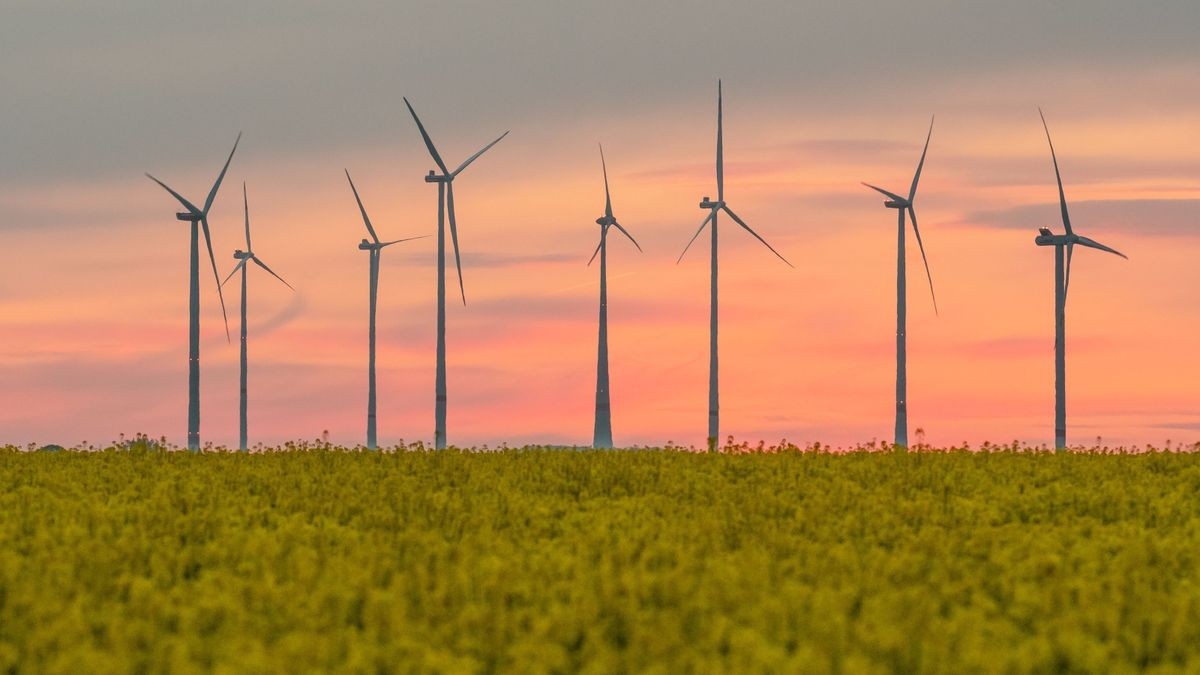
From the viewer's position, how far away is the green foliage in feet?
40.1

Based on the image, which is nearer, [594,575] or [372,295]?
[594,575]

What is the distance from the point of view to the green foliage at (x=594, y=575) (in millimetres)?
12211

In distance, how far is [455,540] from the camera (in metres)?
19.6

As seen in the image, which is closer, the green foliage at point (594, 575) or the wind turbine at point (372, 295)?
the green foliage at point (594, 575)

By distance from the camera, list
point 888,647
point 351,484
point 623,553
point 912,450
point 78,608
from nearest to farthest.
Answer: point 888,647, point 78,608, point 623,553, point 351,484, point 912,450

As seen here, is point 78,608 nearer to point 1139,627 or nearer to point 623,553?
point 623,553

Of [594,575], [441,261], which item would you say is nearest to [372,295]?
[441,261]

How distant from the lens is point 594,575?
15438 mm

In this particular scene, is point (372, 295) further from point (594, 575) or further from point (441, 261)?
point (594, 575)

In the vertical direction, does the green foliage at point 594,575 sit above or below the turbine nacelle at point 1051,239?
below

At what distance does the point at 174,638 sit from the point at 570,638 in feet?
10.7

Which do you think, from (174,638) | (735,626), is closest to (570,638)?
(735,626)

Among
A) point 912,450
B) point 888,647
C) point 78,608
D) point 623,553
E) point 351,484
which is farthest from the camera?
point 912,450

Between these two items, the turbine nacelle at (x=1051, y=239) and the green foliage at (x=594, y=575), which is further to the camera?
the turbine nacelle at (x=1051, y=239)
